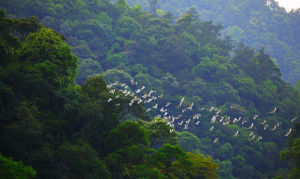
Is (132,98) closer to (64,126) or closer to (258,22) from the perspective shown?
(64,126)

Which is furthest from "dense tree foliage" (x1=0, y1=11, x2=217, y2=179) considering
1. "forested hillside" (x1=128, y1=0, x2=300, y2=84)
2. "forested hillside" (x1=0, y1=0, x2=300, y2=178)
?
"forested hillside" (x1=128, y1=0, x2=300, y2=84)

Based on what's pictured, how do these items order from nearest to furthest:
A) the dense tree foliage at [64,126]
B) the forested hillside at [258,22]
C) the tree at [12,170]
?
the tree at [12,170], the dense tree foliage at [64,126], the forested hillside at [258,22]

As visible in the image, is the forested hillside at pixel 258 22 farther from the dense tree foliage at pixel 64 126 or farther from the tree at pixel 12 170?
the tree at pixel 12 170

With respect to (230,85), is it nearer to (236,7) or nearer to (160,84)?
(160,84)

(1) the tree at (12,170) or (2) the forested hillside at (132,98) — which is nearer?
(1) the tree at (12,170)

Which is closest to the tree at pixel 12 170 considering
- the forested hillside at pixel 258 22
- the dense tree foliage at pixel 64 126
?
the dense tree foliage at pixel 64 126

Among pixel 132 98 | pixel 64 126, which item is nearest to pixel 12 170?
pixel 64 126

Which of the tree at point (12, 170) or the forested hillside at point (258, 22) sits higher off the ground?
the forested hillside at point (258, 22)
